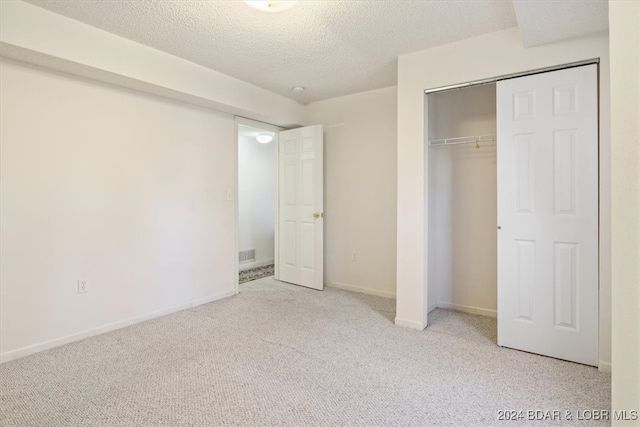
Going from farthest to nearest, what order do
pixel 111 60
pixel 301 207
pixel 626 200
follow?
1. pixel 301 207
2. pixel 111 60
3. pixel 626 200

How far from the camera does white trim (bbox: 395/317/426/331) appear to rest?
2992mm

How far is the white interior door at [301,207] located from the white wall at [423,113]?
144 cm

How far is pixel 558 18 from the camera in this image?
2088 millimetres

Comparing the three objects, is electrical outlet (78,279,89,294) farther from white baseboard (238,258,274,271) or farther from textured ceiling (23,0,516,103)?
white baseboard (238,258,274,271)

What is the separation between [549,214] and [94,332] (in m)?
3.77

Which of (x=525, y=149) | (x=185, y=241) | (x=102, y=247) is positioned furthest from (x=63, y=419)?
(x=525, y=149)

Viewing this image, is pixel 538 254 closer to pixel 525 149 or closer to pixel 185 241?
pixel 525 149

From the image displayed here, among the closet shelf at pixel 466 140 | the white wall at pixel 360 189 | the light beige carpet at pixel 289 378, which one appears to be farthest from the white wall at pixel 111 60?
the light beige carpet at pixel 289 378

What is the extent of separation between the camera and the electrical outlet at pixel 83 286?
277 centimetres

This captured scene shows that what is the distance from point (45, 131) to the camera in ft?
8.42

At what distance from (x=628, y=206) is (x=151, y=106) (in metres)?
3.56

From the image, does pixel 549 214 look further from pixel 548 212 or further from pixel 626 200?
pixel 626 200

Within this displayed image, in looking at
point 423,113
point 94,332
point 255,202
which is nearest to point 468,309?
point 423,113

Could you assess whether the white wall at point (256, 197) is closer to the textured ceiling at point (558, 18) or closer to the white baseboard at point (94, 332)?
the white baseboard at point (94, 332)
